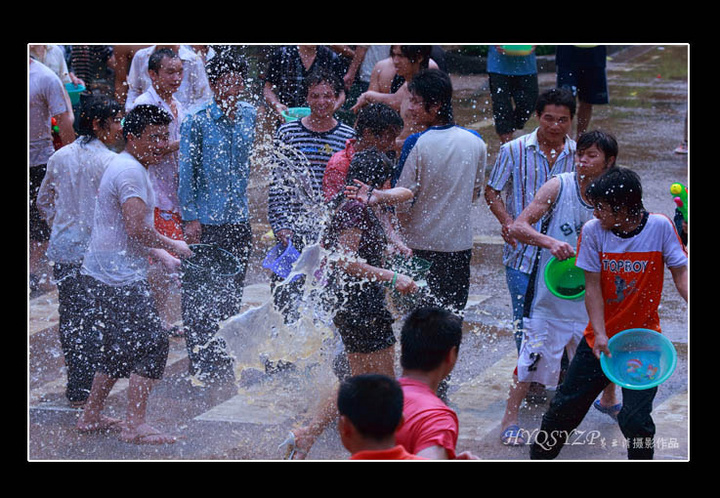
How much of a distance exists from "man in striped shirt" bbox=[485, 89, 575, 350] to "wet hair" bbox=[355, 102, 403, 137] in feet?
2.16

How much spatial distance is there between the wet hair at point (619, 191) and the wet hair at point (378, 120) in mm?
1117

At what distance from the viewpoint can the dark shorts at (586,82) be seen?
28.5 ft

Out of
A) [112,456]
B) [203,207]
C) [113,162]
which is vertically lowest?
[112,456]

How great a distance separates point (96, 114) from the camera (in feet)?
16.9

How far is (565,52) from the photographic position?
841 cm

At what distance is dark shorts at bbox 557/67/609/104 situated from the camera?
8.69 metres

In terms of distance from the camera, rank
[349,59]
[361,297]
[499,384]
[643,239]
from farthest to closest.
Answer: [349,59]
[499,384]
[361,297]
[643,239]

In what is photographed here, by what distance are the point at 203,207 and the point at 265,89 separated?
4.63ft

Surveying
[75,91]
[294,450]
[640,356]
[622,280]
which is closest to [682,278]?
[622,280]

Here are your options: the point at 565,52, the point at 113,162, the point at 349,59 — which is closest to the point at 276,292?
the point at 113,162

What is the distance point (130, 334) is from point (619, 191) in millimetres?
2314

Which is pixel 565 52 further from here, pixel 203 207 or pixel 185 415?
pixel 185 415

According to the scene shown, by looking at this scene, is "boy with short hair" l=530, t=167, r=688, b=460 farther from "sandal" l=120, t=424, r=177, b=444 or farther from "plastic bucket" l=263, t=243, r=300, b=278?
"sandal" l=120, t=424, r=177, b=444

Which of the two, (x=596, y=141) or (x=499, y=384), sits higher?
(x=596, y=141)
